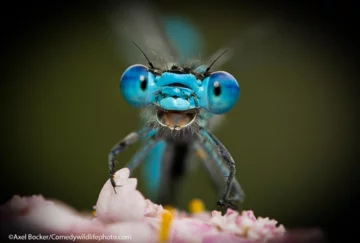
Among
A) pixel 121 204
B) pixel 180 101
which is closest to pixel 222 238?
pixel 121 204

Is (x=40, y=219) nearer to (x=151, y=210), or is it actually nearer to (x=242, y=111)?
(x=151, y=210)

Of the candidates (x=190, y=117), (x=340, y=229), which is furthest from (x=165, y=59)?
(x=340, y=229)

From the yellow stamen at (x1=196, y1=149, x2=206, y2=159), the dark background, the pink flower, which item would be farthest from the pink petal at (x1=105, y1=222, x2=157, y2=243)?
the dark background

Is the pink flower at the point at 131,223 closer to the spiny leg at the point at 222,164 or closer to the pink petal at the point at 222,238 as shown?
the pink petal at the point at 222,238

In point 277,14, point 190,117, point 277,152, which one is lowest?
point 190,117

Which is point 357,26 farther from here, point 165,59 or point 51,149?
point 165,59
